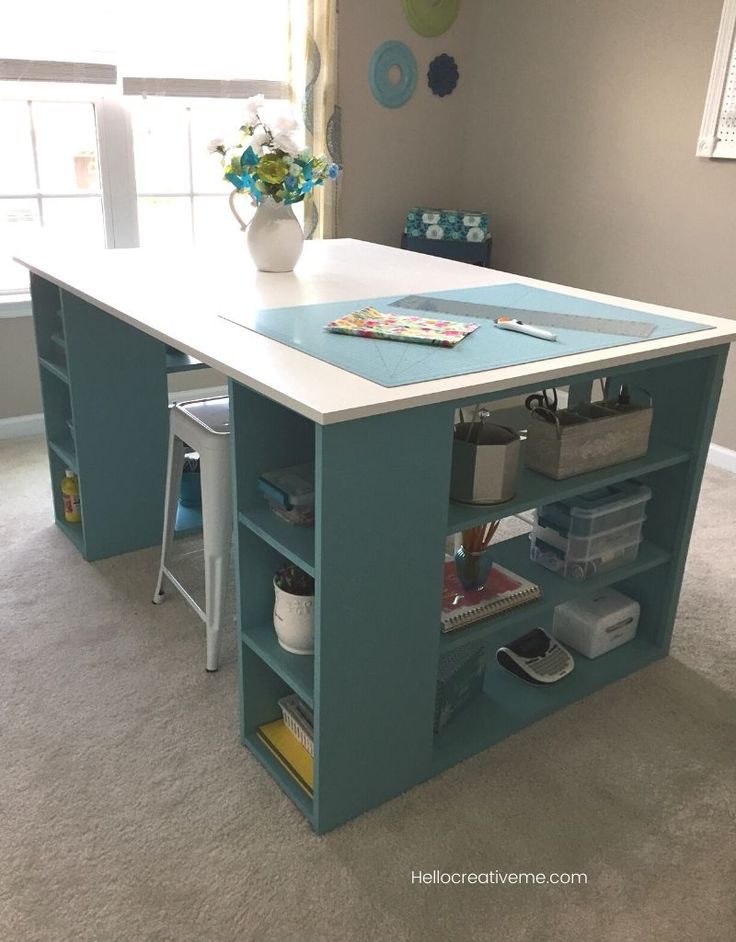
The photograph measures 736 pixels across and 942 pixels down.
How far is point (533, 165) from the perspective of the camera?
3.96 m

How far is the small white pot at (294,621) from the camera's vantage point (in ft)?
5.54

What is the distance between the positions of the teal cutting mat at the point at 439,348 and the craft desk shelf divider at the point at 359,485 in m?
0.04

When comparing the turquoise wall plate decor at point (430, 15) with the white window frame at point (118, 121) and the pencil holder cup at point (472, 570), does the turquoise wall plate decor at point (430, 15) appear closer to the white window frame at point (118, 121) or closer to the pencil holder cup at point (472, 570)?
the white window frame at point (118, 121)

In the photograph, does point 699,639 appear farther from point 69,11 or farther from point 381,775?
point 69,11

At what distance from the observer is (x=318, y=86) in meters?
3.61

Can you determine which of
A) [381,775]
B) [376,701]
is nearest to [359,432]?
[376,701]

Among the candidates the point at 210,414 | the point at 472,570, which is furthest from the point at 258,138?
the point at 472,570

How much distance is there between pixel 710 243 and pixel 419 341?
215 centimetres

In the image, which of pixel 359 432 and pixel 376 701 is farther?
pixel 376 701

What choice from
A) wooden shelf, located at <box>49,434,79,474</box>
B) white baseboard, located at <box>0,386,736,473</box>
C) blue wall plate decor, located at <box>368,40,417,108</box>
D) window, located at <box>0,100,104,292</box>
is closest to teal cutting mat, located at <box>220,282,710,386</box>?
wooden shelf, located at <box>49,434,79,474</box>

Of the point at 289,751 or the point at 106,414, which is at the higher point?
the point at 106,414

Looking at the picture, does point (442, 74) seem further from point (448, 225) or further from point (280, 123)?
point (280, 123)

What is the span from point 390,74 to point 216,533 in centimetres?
276

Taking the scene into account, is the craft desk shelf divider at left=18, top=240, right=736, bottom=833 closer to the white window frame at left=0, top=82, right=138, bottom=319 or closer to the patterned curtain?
the white window frame at left=0, top=82, right=138, bottom=319
